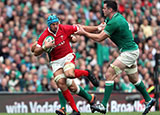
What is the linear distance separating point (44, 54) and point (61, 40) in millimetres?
5410

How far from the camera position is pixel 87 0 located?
1817 cm

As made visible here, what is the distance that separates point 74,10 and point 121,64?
27.0 feet

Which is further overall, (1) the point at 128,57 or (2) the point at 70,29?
(2) the point at 70,29

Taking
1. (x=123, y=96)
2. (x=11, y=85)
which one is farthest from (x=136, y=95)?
(x=11, y=85)

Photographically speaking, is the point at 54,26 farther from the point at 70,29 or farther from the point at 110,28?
the point at 110,28

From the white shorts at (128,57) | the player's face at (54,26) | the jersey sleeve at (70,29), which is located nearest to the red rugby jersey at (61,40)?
the jersey sleeve at (70,29)

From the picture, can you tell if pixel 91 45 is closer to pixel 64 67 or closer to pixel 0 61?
pixel 0 61

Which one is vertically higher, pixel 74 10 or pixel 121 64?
pixel 74 10

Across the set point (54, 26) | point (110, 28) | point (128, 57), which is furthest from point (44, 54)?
point (110, 28)

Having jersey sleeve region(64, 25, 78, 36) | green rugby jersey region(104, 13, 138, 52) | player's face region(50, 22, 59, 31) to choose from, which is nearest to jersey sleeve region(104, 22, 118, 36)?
green rugby jersey region(104, 13, 138, 52)

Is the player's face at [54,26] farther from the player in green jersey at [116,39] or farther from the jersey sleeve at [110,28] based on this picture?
the jersey sleeve at [110,28]

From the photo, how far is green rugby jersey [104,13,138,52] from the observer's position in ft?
30.5

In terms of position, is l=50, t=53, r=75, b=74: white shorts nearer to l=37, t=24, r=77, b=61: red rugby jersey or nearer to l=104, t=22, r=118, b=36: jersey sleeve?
l=37, t=24, r=77, b=61: red rugby jersey

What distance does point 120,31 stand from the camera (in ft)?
30.9
